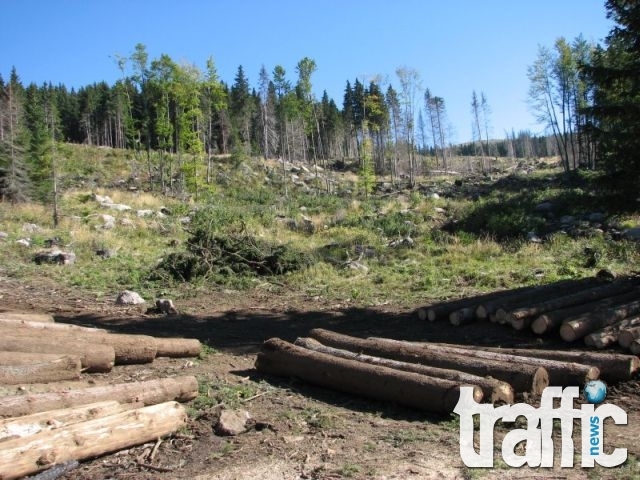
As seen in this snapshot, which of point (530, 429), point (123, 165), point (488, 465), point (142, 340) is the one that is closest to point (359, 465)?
point (488, 465)

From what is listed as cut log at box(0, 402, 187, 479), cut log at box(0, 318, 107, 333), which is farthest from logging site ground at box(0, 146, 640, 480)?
cut log at box(0, 318, 107, 333)

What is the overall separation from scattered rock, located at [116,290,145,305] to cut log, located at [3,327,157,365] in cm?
436

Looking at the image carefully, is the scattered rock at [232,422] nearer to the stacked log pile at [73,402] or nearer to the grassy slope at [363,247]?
the stacked log pile at [73,402]

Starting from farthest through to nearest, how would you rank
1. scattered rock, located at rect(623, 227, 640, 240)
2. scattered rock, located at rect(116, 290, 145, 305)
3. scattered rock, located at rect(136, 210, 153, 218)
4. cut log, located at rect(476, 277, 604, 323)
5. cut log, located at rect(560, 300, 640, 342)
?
1. scattered rock, located at rect(136, 210, 153, 218)
2. scattered rock, located at rect(623, 227, 640, 240)
3. scattered rock, located at rect(116, 290, 145, 305)
4. cut log, located at rect(476, 277, 604, 323)
5. cut log, located at rect(560, 300, 640, 342)

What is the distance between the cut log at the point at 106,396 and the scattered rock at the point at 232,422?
626 millimetres

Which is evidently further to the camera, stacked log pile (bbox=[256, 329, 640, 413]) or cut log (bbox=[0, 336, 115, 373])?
cut log (bbox=[0, 336, 115, 373])

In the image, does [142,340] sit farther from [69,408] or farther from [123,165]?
[123,165]

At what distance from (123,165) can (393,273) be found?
43994 millimetres

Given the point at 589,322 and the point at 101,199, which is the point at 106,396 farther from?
the point at 101,199

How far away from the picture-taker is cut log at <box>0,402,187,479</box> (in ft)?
11.7

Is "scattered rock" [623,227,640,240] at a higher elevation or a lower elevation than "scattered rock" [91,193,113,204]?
lower

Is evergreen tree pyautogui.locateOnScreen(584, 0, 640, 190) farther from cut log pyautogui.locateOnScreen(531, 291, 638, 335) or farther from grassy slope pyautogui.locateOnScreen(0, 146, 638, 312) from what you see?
cut log pyautogui.locateOnScreen(531, 291, 638, 335)

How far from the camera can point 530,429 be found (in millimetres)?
4711

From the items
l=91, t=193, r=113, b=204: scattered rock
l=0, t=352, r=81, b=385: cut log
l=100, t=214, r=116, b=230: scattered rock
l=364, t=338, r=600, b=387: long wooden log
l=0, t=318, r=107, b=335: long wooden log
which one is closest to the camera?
l=0, t=352, r=81, b=385: cut log
